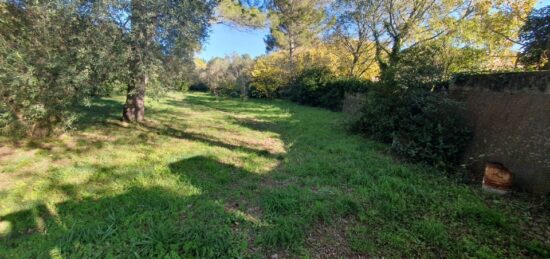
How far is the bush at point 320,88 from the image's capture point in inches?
590

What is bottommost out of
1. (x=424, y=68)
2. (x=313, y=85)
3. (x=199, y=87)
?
(x=199, y=87)

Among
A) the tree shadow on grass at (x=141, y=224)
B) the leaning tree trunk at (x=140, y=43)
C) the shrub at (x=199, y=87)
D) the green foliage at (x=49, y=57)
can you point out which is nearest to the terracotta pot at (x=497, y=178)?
the tree shadow on grass at (x=141, y=224)

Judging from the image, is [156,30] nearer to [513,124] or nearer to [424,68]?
[424,68]

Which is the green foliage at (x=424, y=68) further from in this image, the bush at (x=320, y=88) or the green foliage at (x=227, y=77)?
the green foliage at (x=227, y=77)

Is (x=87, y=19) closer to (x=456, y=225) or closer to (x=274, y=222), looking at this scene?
(x=274, y=222)

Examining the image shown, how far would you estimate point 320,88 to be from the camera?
16.7 m

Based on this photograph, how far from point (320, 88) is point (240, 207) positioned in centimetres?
1431

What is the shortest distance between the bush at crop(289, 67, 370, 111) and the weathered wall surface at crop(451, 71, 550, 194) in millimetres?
8780

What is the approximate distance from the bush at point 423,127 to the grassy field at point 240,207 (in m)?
0.51

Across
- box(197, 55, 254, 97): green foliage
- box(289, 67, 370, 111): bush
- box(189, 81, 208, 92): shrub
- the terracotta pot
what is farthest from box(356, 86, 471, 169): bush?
box(189, 81, 208, 92): shrub

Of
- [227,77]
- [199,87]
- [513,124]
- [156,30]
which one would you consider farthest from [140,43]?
[199,87]

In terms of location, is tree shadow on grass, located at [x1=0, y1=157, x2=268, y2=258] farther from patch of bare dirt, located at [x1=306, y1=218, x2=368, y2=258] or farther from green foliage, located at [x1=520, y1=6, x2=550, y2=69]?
green foliage, located at [x1=520, y1=6, x2=550, y2=69]

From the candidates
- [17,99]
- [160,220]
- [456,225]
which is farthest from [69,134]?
[456,225]

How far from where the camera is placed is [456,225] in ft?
9.95
